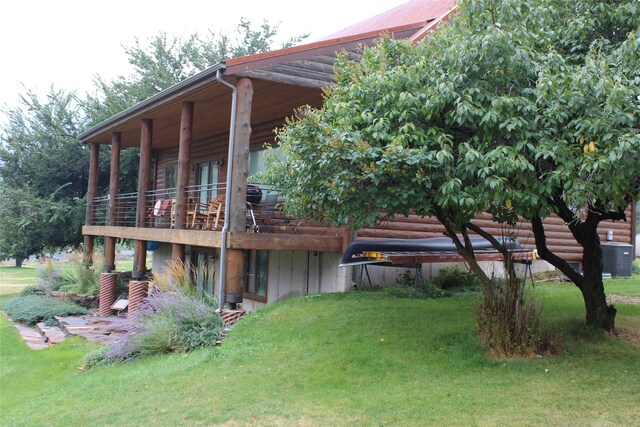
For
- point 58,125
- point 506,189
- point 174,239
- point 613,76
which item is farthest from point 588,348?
point 58,125

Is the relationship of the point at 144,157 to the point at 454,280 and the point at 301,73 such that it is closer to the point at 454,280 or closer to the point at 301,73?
the point at 301,73

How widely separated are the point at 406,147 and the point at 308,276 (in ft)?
21.7

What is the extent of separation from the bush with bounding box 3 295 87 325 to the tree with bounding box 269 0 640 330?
35.0 ft

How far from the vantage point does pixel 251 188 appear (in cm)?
1275

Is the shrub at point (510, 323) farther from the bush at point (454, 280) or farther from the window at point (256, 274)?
the window at point (256, 274)

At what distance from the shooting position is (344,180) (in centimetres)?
624

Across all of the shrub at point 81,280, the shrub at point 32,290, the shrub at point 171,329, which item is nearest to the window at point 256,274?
the shrub at point 171,329

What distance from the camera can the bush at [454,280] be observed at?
11.6 metres

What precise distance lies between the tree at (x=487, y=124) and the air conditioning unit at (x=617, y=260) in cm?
A: 873

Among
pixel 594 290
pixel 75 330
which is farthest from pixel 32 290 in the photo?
pixel 594 290

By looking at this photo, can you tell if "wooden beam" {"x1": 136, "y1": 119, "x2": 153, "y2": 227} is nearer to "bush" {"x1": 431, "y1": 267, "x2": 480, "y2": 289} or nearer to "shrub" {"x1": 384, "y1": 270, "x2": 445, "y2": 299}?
"shrub" {"x1": 384, "y1": 270, "x2": 445, "y2": 299}

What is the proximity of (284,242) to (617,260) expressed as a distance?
961cm

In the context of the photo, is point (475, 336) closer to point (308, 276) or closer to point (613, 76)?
point (613, 76)

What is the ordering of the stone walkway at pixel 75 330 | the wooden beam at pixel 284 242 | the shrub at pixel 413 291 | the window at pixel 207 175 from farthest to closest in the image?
the window at pixel 207 175
the stone walkway at pixel 75 330
the shrub at pixel 413 291
the wooden beam at pixel 284 242
